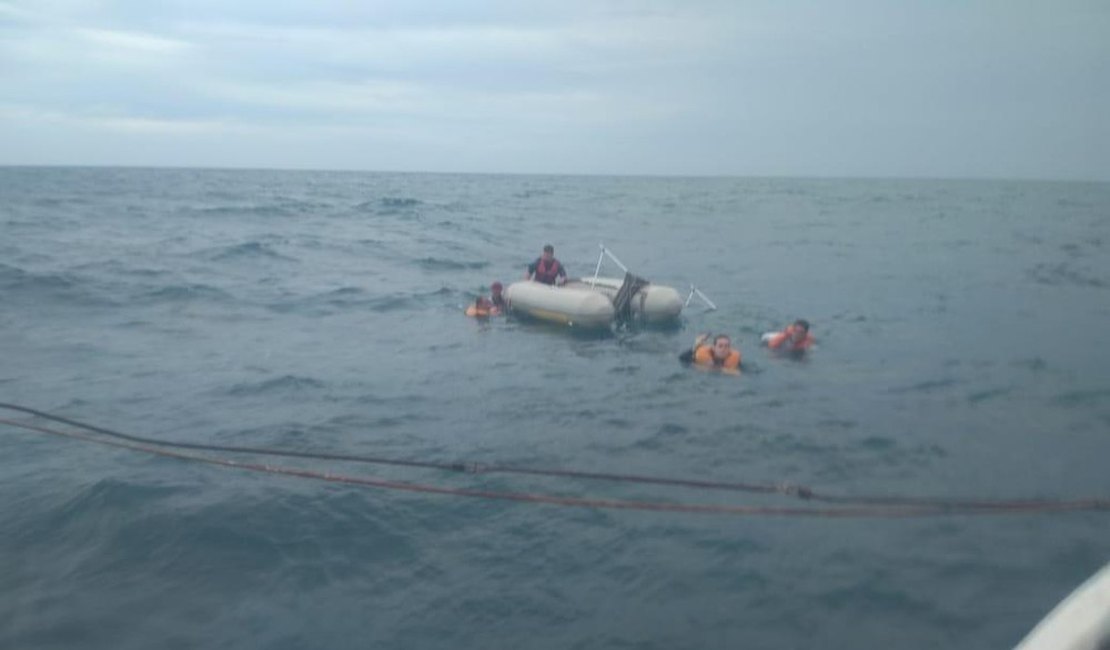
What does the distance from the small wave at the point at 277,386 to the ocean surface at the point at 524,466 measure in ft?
0.18

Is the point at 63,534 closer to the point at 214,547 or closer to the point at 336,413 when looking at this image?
the point at 214,547

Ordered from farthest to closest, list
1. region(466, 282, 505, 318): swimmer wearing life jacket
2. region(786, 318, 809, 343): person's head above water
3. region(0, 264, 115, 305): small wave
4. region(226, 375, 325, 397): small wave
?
region(0, 264, 115, 305): small wave → region(466, 282, 505, 318): swimmer wearing life jacket → region(786, 318, 809, 343): person's head above water → region(226, 375, 325, 397): small wave

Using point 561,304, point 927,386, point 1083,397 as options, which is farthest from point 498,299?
point 1083,397

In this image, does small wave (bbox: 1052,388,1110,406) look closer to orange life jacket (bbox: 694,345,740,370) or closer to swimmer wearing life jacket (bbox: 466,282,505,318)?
orange life jacket (bbox: 694,345,740,370)

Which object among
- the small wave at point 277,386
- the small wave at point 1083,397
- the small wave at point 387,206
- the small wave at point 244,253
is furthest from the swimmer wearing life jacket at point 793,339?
the small wave at point 387,206

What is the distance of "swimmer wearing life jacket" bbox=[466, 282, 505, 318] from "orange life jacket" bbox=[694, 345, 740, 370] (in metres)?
4.83

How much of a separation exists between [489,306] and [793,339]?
560 cm

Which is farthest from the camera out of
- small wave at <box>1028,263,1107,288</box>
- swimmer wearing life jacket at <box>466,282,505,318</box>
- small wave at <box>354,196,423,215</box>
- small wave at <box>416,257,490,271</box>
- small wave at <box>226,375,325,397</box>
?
small wave at <box>354,196,423,215</box>

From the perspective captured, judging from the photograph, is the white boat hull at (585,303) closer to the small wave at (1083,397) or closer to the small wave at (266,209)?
the small wave at (1083,397)

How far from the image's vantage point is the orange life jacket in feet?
36.2

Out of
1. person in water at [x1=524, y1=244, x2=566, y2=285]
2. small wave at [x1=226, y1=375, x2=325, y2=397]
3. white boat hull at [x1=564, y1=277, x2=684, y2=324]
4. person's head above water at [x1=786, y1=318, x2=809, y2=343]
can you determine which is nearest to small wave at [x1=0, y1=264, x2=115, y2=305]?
small wave at [x1=226, y1=375, x2=325, y2=397]

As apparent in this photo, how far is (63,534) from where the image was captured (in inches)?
246

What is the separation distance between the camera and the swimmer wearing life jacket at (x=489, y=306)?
1496 cm

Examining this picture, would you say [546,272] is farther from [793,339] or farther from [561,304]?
[793,339]
